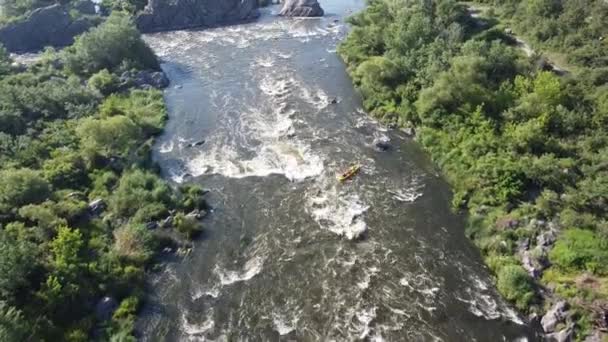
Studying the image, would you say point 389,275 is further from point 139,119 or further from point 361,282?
point 139,119

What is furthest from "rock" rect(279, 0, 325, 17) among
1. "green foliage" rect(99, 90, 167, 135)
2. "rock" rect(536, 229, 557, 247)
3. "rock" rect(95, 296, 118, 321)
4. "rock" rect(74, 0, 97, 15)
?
"rock" rect(95, 296, 118, 321)

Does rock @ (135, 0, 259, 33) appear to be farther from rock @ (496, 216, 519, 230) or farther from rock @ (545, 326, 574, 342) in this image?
rock @ (545, 326, 574, 342)

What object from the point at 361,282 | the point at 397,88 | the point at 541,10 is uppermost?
the point at 541,10

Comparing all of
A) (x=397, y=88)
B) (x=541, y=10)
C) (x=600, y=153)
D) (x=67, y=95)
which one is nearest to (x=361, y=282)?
(x=600, y=153)

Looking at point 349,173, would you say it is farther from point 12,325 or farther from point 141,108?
point 141,108

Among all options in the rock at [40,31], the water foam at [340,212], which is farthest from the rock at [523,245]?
the rock at [40,31]
